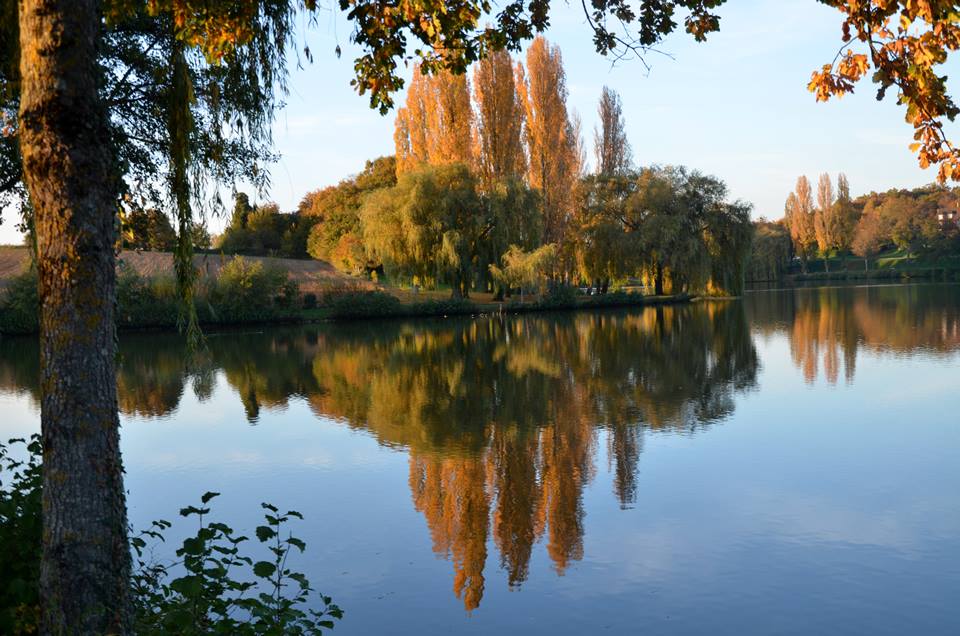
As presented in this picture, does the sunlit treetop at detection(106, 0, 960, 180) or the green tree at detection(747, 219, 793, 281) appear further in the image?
the green tree at detection(747, 219, 793, 281)

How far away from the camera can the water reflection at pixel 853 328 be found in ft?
58.5

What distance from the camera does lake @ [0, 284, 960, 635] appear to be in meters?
5.34

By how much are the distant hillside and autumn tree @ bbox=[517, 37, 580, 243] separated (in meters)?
9.76

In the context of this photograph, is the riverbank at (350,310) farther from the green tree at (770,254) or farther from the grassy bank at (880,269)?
the grassy bank at (880,269)

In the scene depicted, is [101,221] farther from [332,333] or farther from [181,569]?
[332,333]

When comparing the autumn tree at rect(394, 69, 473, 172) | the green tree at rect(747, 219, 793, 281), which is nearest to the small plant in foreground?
the autumn tree at rect(394, 69, 473, 172)

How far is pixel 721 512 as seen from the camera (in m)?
7.11

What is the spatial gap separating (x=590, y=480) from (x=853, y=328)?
1944cm

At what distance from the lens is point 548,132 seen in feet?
129

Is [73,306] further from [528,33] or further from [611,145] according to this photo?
[611,145]

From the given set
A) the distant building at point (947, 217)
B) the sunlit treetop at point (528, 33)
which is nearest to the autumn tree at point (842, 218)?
the distant building at point (947, 217)

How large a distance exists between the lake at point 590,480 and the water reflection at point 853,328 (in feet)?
0.77

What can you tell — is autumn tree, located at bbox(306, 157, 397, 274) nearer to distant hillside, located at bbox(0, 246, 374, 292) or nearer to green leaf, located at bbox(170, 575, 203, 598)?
distant hillside, located at bbox(0, 246, 374, 292)

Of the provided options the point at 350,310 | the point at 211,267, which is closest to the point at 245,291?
the point at 350,310
